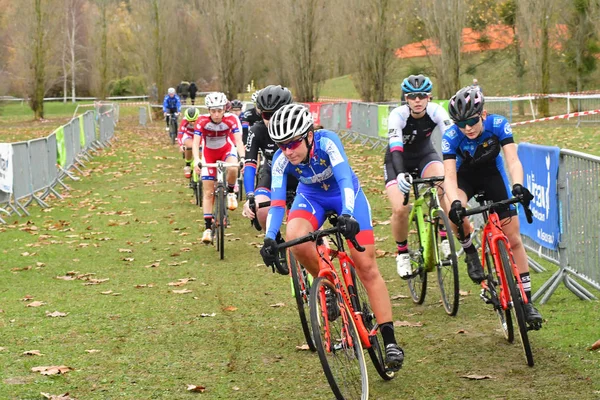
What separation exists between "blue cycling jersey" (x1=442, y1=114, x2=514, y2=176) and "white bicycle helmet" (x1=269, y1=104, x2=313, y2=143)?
5.87 ft

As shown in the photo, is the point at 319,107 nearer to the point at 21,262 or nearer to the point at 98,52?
the point at 21,262

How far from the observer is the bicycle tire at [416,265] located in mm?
9070

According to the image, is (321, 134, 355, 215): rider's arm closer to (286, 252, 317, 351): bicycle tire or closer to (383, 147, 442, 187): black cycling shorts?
(286, 252, 317, 351): bicycle tire

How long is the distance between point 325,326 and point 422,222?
3.32 m

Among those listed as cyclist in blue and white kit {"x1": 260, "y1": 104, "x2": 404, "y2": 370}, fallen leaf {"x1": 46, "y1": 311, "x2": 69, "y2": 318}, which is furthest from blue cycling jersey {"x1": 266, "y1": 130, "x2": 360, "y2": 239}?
fallen leaf {"x1": 46, "y1": 311, "x2": 69, "y2": 318}

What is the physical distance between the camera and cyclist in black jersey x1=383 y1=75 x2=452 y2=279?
923 centimetres

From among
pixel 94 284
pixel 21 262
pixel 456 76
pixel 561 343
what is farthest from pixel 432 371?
pixel 456 76

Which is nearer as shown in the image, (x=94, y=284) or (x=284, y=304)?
(x=284, y=304)

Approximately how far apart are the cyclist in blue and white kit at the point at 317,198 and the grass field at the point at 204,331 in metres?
0.73

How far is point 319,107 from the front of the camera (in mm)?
37688

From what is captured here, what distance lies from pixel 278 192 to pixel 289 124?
25.5 inches

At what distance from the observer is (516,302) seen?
22.2 feet

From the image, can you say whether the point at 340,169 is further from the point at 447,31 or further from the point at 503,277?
the point at 447,31

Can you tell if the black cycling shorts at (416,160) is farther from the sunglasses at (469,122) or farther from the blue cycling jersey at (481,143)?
the sunglasses at (469,122)
